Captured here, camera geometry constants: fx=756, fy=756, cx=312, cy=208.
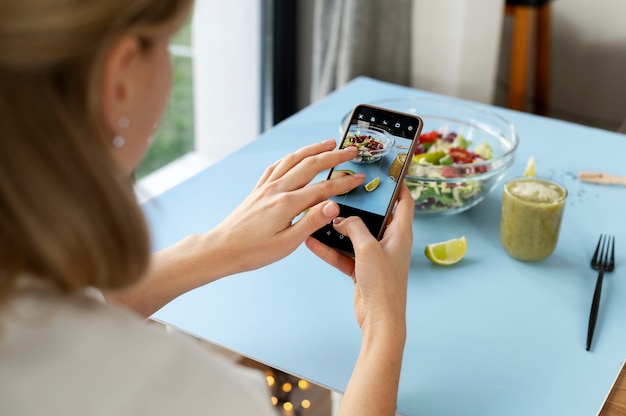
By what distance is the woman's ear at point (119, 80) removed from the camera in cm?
54

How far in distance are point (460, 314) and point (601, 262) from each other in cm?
25

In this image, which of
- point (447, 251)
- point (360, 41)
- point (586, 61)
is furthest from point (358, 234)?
point (586, 61)

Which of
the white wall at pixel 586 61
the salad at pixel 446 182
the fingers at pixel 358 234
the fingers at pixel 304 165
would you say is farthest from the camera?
the white wall at pixel 586 61

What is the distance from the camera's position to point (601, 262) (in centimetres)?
112

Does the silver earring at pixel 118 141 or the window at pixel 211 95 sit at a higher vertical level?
the silver earring at pixel 118 141

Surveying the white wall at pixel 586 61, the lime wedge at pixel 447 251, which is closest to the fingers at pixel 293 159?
the lime wedge at pixel 447 251

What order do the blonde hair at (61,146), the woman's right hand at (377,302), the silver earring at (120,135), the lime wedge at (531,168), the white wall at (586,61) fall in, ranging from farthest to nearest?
the white wall at (586,61), the lime wedge at (531,168), the woman's right hand at (377,302), the silver earring at (120,135), the blonde hair at (61,146)

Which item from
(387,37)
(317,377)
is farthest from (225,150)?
(317,377)

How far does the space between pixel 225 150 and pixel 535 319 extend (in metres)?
1.86

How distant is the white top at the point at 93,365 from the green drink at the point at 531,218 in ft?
2.13

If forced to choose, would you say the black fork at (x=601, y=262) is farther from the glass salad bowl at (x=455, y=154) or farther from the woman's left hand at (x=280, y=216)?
the woman's left hand at (x=280, y=216)

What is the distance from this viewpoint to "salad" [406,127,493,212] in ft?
3.89

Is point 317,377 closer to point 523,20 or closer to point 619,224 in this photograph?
→ point 619,224

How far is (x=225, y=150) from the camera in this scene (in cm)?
273
